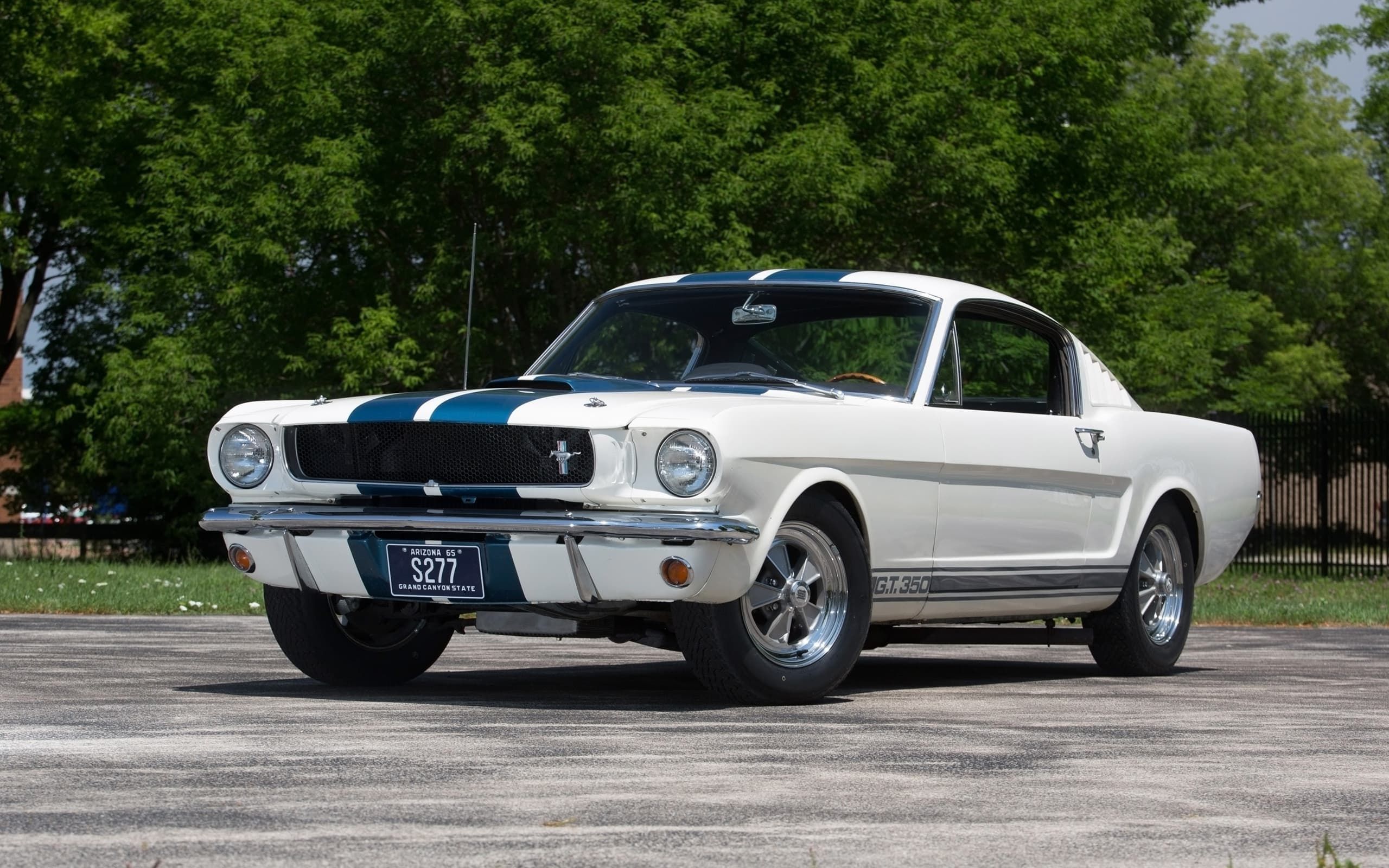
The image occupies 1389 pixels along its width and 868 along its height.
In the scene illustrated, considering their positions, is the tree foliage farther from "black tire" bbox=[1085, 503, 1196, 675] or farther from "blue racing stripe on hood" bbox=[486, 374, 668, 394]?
"blue racing stripe on hood" bbox=[486, 374, 668, 394]

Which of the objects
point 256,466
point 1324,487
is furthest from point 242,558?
point 1324,487

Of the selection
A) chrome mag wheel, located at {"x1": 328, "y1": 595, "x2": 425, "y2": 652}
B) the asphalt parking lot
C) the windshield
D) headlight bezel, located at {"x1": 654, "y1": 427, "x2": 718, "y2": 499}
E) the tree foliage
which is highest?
the tree foliage

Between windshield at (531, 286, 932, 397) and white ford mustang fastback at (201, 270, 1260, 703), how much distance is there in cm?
1

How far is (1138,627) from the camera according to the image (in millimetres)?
9562

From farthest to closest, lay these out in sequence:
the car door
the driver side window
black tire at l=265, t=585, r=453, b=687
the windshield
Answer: the driver side window → the windshield → the car door → black tire at l=265, t=585, r=453, b=687

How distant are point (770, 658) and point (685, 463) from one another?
2.74ft

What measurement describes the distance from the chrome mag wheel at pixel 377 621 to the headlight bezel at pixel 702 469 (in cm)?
123

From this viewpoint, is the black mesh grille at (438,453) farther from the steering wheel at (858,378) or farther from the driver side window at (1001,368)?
the driver side window at (1001,368)

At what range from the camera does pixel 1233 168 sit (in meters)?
39.8

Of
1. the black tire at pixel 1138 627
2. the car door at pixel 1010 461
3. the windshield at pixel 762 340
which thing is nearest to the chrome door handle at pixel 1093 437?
the car door at pixel 1010 461

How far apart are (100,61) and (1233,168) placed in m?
20.8

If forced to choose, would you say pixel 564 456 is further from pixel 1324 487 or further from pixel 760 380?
pixel 1324 487

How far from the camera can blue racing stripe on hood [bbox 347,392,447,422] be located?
752 centimetres

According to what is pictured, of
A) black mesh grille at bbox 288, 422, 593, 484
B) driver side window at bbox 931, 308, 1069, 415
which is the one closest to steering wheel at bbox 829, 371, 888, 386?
driver side window at bbox 931, 308, 1069, 415
